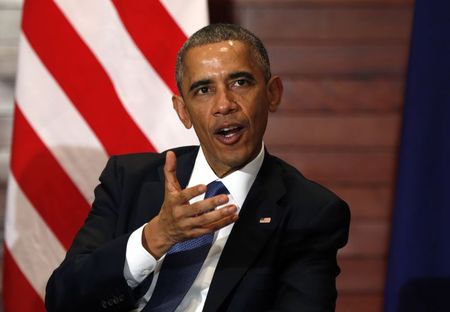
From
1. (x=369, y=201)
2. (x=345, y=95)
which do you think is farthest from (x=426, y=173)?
(x=345, y=95)

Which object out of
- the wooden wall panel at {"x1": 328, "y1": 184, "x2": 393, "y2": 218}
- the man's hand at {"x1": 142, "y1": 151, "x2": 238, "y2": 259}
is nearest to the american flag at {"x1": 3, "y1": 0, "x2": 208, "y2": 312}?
the wooden wall panel at {"x1": 328, "y1": 184, "x2": 393, "y2": 218}

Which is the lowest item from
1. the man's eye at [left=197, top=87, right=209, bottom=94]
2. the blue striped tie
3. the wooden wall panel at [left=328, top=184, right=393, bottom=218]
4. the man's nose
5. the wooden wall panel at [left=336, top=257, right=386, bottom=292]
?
the wooden wall panel at [left=336, top=257, right=386, bottom=292]

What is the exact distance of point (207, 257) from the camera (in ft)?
5.52

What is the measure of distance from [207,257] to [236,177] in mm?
188

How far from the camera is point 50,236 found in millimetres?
2322

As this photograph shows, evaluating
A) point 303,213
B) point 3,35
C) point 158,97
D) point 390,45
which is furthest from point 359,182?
point 3,35

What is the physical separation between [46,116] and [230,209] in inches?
44.9

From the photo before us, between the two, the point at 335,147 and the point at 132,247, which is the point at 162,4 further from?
the point at 132,247

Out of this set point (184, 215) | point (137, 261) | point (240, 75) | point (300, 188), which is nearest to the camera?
point (184, 215)

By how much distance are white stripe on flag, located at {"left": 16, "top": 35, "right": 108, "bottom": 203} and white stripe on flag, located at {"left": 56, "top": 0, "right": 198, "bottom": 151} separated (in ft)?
0.51

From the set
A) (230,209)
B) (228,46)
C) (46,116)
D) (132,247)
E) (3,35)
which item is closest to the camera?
(230,209)

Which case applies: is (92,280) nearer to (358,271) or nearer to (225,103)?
(225,103)

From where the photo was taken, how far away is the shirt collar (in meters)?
1.72

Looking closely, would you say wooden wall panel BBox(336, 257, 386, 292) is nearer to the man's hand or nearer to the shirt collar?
the shirt collar
